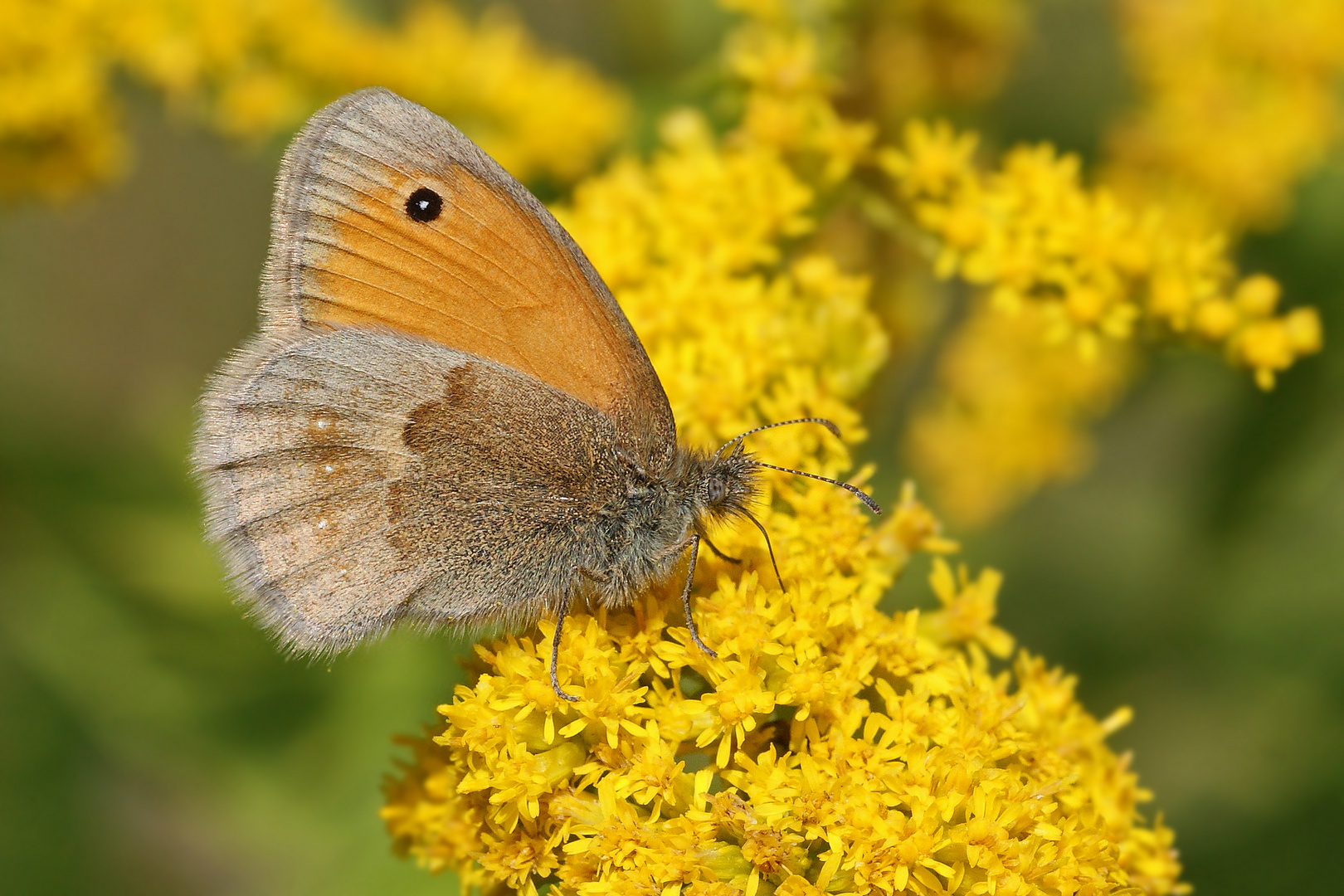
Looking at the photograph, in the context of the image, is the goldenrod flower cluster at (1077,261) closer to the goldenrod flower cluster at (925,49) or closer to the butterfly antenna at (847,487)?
the goldenrod flower cluster at (925,49)

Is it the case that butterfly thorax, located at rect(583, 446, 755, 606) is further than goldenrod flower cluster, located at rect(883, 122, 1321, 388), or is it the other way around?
goldenrod flower cluster, located at rect(883, 122, 1321, 388)

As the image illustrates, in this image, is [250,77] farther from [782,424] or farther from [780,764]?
[780,764]

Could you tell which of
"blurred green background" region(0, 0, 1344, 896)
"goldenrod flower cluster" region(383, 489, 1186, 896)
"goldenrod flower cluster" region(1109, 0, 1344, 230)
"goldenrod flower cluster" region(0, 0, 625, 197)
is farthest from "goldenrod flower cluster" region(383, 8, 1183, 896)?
"goldenrod flower cluster" region(1109, 0, 1344, 230)

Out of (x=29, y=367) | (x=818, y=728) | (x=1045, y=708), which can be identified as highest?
(x=29, y=367)

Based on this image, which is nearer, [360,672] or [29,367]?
[360,672]

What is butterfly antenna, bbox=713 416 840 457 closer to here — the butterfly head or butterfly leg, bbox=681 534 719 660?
the butterfly head

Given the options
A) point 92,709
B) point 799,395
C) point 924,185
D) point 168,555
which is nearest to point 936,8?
point 924,185

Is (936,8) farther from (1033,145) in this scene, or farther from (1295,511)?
(1295,511)
